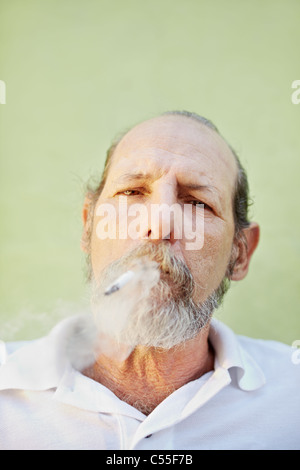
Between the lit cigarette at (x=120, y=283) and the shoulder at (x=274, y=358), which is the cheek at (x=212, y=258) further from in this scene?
the shoulder at (x=274, y=358)

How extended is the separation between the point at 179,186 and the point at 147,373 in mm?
718

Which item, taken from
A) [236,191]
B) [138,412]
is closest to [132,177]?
[236,191]

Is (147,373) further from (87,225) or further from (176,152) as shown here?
(176,152)

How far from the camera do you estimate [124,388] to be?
154cm

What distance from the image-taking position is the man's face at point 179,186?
4.84ft

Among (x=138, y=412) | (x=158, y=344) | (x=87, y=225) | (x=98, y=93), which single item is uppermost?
(x=98, y=93)

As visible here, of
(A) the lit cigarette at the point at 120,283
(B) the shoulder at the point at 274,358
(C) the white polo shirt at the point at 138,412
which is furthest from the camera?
(B) the shoulder at the point at 274,358

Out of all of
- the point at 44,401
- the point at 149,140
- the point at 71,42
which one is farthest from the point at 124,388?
the point at 71,42

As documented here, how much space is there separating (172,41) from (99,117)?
60 cm

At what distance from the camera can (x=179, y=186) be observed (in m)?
1.54

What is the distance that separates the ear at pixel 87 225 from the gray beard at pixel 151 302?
0.37 metres

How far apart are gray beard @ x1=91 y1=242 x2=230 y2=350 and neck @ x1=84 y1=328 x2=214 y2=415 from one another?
11 centimetres

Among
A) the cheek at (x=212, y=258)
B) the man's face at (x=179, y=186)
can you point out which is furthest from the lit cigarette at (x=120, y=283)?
the cheek at (x=212, y=258)
